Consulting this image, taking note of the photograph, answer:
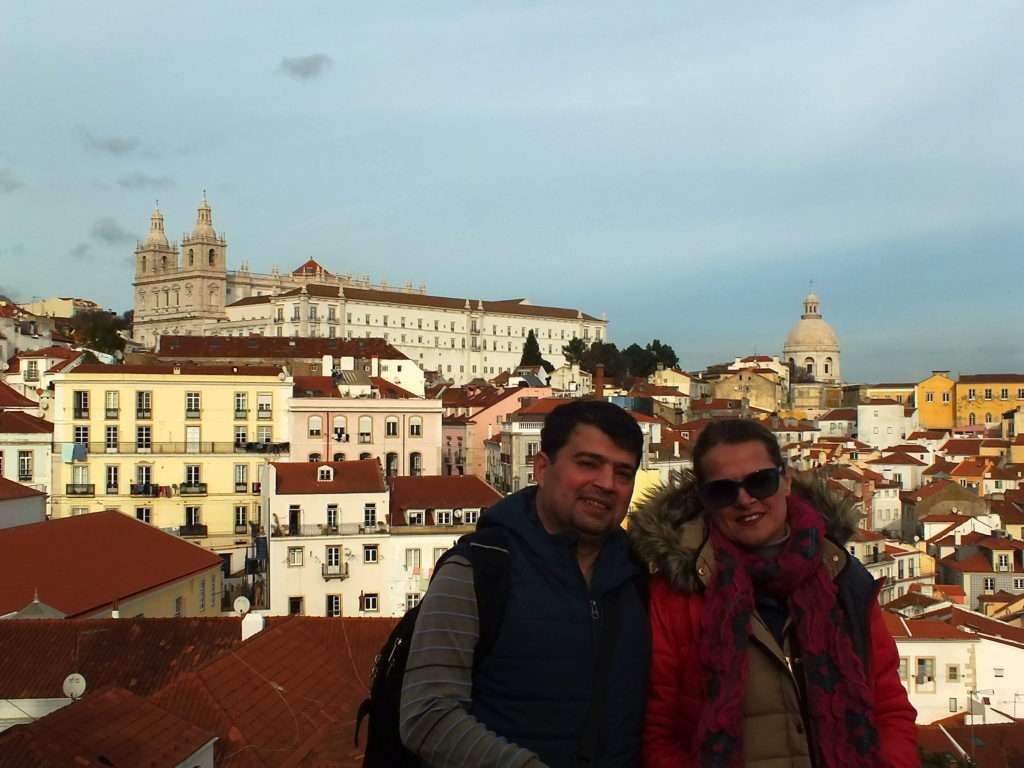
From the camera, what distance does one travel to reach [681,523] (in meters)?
3.26

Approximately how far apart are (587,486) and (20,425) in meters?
37.1

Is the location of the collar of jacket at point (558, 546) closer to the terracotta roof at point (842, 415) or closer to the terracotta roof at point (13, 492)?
the terracotta roof at point (13, 492)

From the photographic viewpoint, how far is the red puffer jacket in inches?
121

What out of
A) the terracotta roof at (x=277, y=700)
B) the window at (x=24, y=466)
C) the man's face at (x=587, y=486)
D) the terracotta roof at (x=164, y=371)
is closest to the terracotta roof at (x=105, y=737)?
the terracotta roof at (x=277, y=700)

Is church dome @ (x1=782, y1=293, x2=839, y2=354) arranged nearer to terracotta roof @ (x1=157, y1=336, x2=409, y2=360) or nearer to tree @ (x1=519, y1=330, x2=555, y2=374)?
tree @ (x1=519, y1=330, x2=555, y2=374)

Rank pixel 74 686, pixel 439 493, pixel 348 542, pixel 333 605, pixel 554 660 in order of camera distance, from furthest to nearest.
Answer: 1. pixel 439 493
2. pixel 348 542
3. pixel 333 605
4. pixel 74 686
5. pixel 554 660

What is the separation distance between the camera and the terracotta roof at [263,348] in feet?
196

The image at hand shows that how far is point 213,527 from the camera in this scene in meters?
A: 35.6

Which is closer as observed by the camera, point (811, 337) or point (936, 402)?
point (936, 402)

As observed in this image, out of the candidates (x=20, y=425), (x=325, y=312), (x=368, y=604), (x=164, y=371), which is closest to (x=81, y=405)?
(x=20, y=425)

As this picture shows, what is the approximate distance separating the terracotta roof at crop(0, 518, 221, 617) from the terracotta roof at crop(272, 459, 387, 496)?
5263mm

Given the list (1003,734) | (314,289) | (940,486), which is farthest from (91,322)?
(1003,734)

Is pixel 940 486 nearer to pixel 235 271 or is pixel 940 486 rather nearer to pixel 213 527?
pixel 213 527

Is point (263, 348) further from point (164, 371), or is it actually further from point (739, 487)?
point (739, 487)
